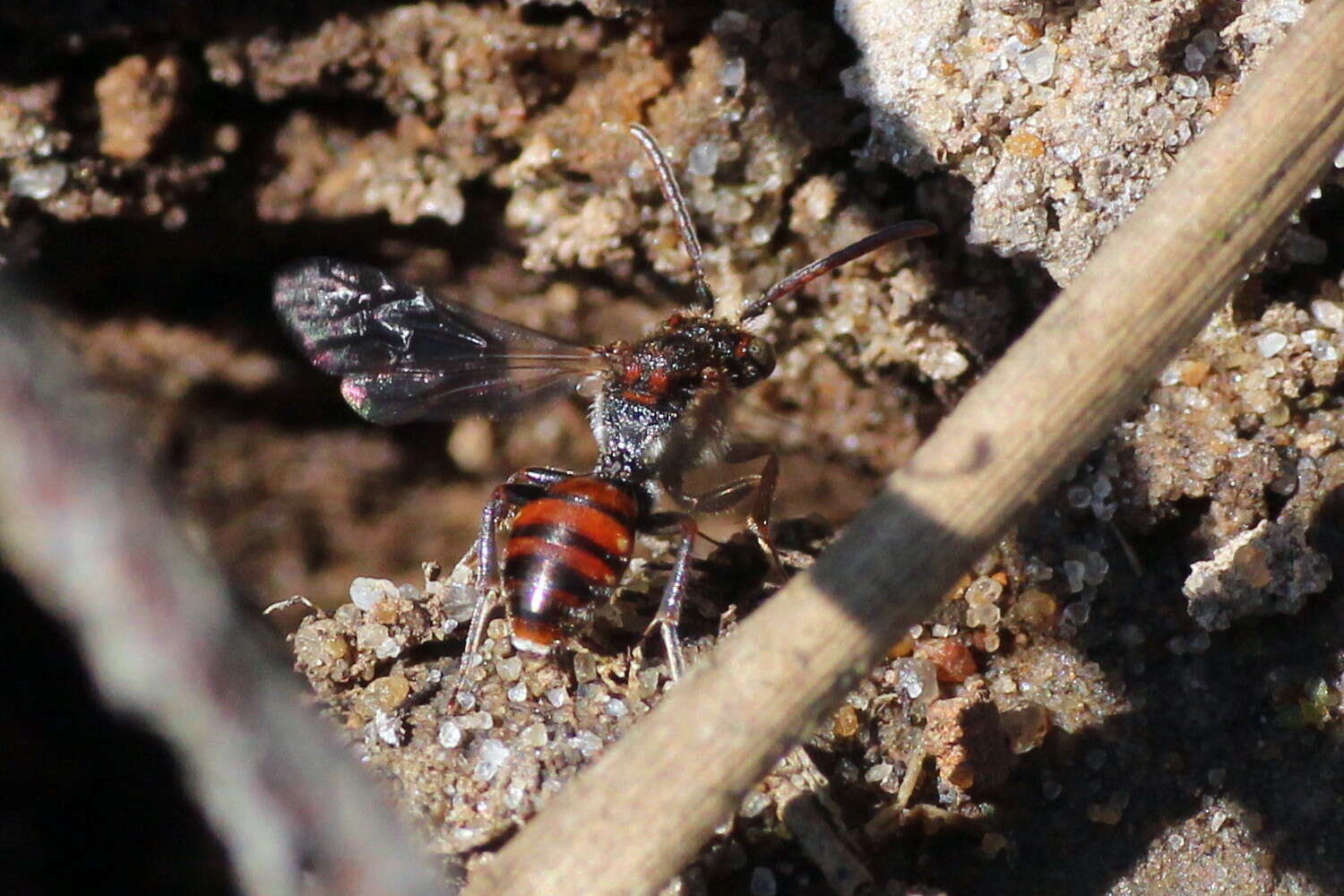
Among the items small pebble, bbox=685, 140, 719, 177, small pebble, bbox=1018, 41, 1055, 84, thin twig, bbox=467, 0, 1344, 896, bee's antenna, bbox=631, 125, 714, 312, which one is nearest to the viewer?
thin twig, bbox=467, 0, 1344, 896

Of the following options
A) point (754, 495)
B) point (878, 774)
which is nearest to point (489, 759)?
point (878, 774)

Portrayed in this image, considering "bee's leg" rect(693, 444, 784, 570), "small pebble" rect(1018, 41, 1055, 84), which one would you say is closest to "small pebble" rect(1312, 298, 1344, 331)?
"small pebble" rect(1018, 41, 1055, 84)

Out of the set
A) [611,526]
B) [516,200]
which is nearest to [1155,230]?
[611,526]

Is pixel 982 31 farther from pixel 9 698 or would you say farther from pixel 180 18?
pixel 9 698

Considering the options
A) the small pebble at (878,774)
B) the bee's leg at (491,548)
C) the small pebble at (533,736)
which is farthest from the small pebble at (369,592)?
the small pebble at (878,774)

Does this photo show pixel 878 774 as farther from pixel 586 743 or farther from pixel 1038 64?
pixel 1038 64

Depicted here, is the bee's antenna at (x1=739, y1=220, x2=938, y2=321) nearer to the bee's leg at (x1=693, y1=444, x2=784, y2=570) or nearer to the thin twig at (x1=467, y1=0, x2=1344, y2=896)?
the bee's leg at (x1=693, y1=444, x2=784, y2=570)
